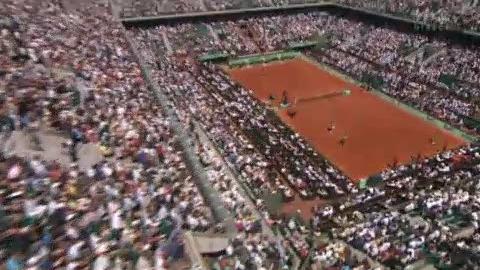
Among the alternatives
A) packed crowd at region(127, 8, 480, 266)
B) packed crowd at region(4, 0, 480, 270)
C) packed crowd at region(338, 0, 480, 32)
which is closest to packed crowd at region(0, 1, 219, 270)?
packed crowd at region(4, 0, 480, 270)

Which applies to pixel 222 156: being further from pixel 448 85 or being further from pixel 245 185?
pixel 448 85

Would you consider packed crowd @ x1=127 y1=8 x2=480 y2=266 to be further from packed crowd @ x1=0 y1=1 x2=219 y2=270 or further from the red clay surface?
packed crowd @ x1=0 y1=1 x2=219 y2=270

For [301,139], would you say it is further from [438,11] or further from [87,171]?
[438,11]

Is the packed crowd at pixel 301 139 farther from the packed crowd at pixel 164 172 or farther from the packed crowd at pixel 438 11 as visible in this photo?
the packed crowd at pixel 438 11

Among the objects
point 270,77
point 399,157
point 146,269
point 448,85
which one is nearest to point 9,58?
point 146,269

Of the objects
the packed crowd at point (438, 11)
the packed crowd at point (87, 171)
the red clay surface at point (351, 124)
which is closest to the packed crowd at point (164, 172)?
the packed crowd at point (87, 171)

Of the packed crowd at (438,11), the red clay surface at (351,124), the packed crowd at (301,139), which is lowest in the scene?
the red clay surface at (351,124)
